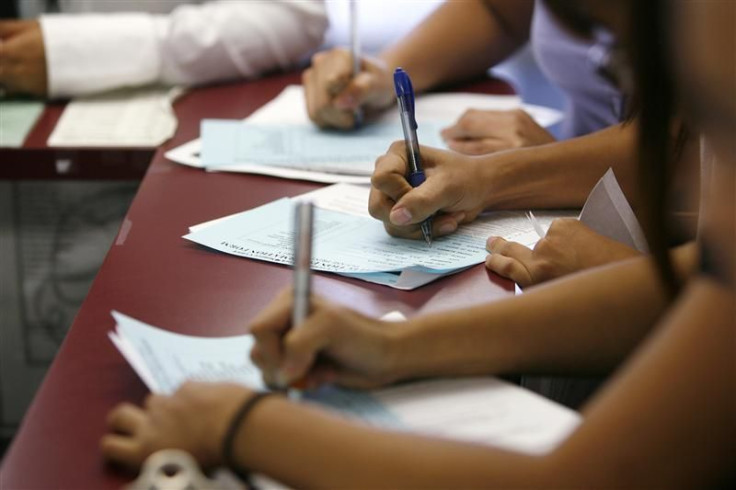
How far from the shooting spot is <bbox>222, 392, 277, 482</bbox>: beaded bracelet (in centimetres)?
61

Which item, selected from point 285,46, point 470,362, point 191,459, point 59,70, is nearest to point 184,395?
point 191,459

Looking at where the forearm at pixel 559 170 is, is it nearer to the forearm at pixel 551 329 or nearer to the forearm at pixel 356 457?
the forearm at pixel 551 329

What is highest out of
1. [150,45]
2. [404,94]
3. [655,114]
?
[655,114]

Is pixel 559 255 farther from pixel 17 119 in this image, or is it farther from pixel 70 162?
pixel 17 119

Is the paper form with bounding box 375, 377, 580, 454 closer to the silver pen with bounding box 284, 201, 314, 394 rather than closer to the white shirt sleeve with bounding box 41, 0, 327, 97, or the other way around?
the silver pen with bounding box 284, 201, 314, 394

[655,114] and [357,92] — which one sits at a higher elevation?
[655,114]

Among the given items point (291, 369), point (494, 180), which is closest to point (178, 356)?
point (291, 369)

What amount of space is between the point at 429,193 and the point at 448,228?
0.19 feet

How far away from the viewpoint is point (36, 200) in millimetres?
1866

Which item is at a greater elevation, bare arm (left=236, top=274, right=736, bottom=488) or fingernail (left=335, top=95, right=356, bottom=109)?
bare arm (left=236, top=274, right=736, bottom=488)

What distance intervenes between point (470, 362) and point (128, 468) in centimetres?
27

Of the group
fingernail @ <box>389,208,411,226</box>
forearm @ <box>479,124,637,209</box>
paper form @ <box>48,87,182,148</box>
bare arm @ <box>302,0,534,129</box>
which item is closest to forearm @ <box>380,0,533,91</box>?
bare arm @ <box>302,0,534,129</box>

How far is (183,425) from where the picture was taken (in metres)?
0.64

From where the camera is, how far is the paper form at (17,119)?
1428mm
